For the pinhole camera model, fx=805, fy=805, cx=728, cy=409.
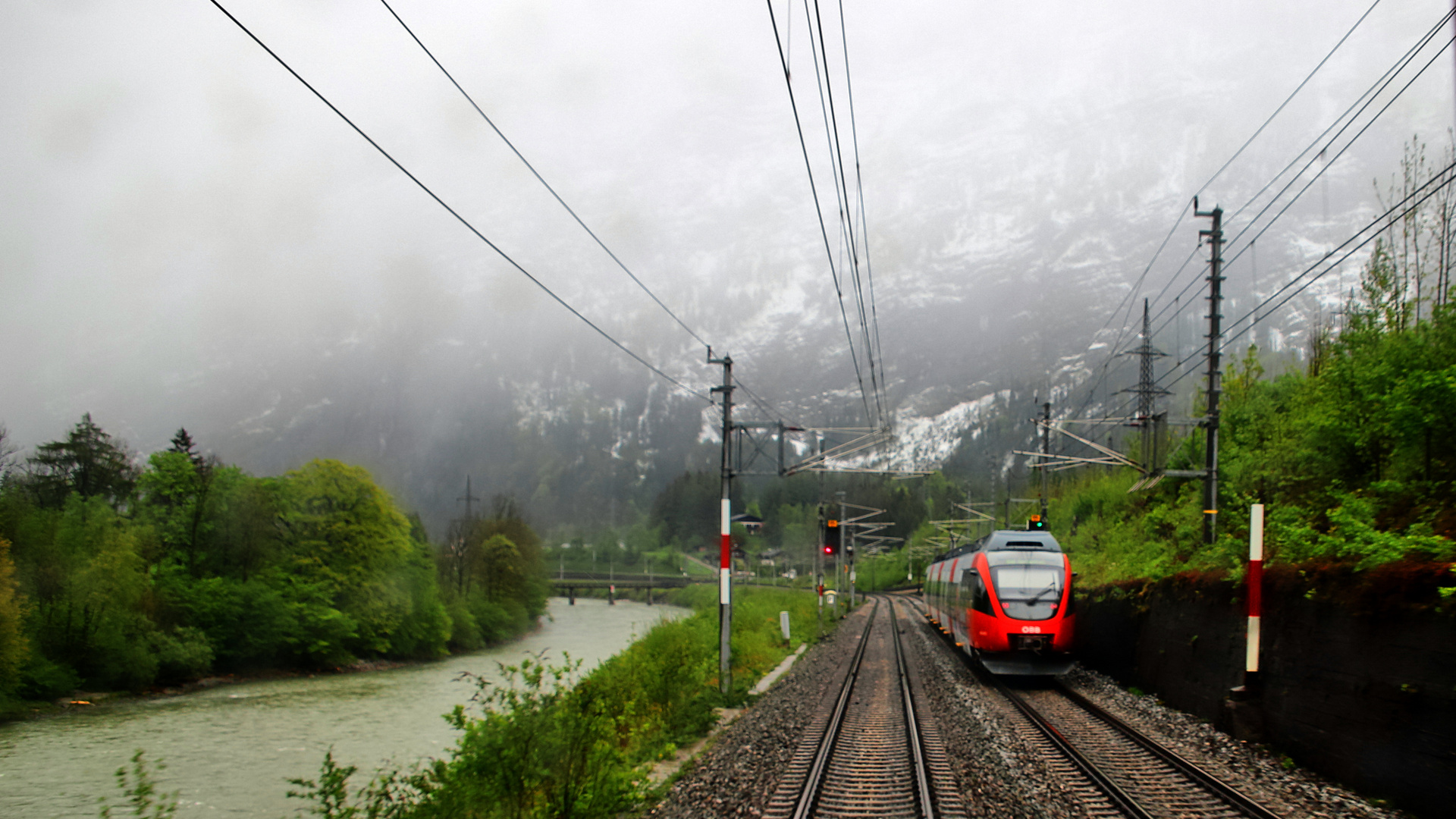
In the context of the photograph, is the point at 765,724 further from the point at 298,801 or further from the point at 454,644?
the point at 454,644

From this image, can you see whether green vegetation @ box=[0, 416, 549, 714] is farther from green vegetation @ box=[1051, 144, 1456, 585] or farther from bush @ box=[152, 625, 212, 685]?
green vegetation @ box=[1051, 144, 1456, 585]

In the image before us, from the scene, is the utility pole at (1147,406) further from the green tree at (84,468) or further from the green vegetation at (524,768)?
the green tree at (84,468)

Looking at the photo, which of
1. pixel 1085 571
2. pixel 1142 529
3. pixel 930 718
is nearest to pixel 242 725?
pixel 930 718

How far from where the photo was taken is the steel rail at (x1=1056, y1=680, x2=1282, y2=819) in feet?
25.9

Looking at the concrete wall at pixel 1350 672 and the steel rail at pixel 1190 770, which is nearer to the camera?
the concrete wall at pixel 1350 672

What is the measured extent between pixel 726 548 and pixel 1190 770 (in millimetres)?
10745

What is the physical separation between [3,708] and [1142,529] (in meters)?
39.6

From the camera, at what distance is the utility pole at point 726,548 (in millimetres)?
17531


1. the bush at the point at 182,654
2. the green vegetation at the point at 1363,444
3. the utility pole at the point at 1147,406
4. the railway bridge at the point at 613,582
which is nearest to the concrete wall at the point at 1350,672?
the green vegetation at the point at 1363,444

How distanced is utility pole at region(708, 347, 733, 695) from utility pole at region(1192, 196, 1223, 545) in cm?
1104

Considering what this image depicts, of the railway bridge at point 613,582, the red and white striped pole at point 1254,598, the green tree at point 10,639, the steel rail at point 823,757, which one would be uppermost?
the red and white striped pole at point 1254,598

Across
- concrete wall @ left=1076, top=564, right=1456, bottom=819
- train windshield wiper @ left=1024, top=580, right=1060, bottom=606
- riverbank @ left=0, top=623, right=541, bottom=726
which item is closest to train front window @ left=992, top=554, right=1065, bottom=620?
train windshield wiper @ left=1024, top=580, right=1060, bottom=606

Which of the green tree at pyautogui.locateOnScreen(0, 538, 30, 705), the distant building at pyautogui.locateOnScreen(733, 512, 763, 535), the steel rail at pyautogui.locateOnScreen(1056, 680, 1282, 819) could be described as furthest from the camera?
the distant building at pyautogui.locateOnScreen(733, 512, 763, 535)

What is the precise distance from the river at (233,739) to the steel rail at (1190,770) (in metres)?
9.66
